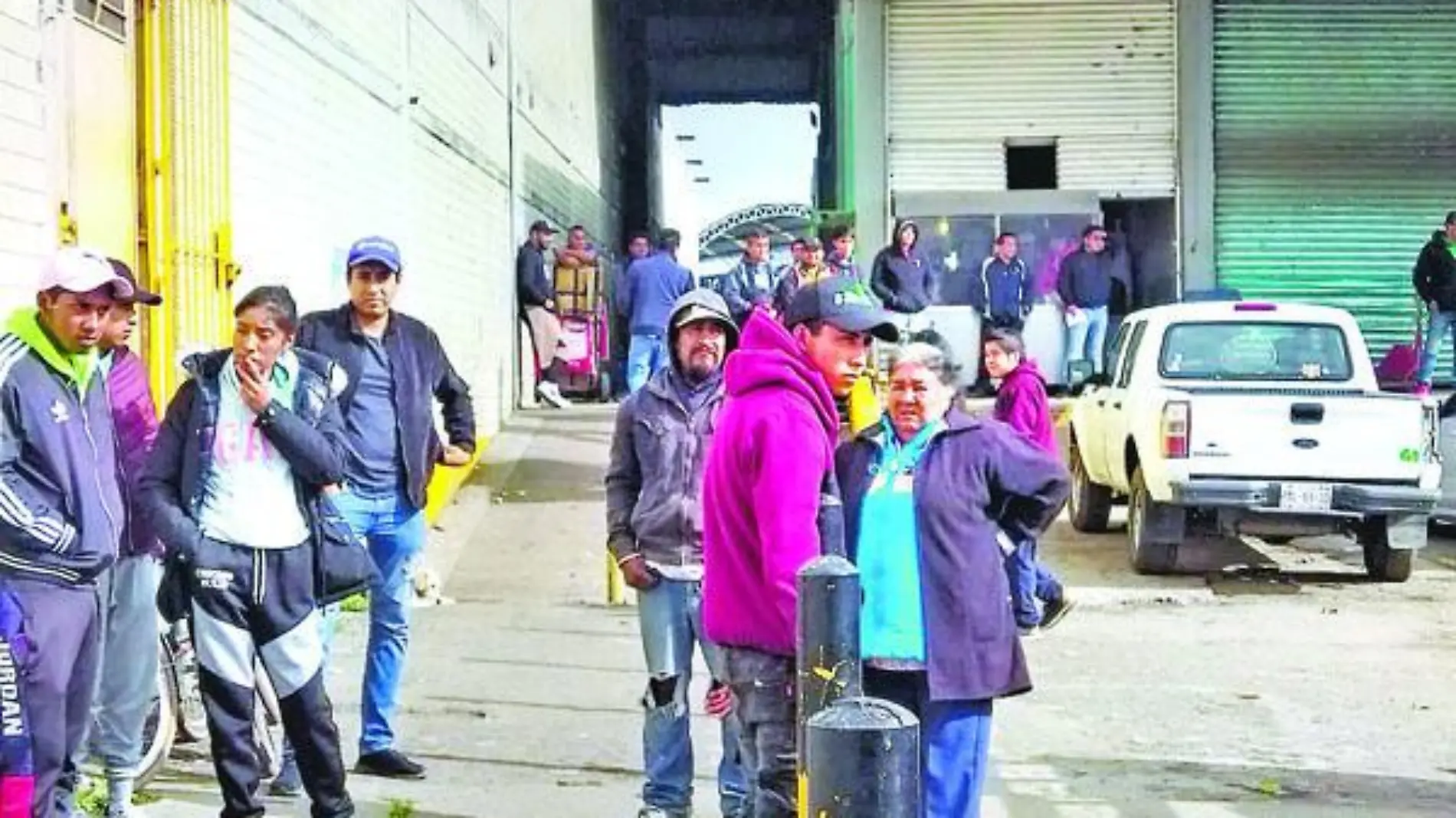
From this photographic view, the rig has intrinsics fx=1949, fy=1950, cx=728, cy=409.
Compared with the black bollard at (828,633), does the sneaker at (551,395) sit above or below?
above

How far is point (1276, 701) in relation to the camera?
29.3ft

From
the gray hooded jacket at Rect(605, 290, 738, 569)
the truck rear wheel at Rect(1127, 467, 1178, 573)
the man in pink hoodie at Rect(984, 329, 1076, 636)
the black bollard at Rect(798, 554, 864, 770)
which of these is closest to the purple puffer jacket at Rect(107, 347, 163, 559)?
A: the gray hooded jacket at Rect(605, 290, 738, 569)

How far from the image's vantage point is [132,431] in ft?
20.7

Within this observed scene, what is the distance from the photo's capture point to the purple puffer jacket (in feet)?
20.0

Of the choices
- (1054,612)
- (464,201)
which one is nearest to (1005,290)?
(464,201)

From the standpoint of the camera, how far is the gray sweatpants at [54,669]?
5152 mm

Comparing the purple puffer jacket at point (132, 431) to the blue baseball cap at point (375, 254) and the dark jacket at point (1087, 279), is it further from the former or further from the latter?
the dark jacket at point (1087, 279)

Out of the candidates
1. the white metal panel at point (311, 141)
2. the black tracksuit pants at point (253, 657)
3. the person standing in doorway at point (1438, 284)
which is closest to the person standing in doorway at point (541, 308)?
the white metal panel at point (311, 141)

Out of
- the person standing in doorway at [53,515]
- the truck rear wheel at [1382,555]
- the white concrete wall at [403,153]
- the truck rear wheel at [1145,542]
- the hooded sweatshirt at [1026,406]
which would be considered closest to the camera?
the person standing in doorway at [53,515]

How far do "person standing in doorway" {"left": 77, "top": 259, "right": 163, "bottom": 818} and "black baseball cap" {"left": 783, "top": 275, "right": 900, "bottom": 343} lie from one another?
237 centimetres

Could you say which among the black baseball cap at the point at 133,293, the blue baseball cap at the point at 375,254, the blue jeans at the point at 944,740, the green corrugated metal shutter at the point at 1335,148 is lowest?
the blue jeans at the point at 944,740

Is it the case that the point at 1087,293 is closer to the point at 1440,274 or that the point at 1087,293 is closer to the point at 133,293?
the point at 1440,274

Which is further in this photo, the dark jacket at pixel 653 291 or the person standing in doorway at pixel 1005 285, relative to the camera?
the person standing in doorway at pixel 1005 285

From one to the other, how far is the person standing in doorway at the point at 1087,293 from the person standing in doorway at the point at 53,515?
15.6 meters
